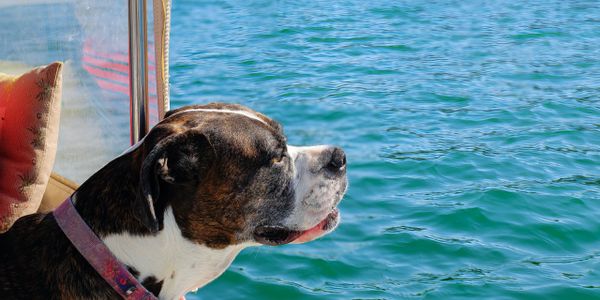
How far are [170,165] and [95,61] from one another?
95cm

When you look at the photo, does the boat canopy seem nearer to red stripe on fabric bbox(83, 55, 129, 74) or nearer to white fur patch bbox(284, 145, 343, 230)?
red stripe on fabric bbox(83, 55, 129, 74)

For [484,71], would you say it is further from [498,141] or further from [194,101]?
[194,101]

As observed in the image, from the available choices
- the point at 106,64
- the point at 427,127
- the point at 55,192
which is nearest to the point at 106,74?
the point at 106,64

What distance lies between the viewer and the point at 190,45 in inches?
407

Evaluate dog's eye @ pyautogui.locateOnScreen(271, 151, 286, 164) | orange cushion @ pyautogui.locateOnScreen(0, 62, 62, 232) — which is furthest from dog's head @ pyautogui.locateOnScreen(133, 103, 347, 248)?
orange cushion @ pyautogui.locateOnScreen(0, 62, 62, 232)

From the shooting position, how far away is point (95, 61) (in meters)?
3.25

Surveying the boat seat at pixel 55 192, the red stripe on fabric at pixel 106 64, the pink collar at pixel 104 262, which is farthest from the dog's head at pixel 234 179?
the boat seat at pixel 55 192

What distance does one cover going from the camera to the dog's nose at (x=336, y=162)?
2.77m

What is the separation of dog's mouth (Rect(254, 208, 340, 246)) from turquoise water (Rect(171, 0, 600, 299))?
1.69 metres

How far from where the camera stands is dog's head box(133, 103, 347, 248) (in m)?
2.46

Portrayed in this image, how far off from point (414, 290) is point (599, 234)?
1230mm

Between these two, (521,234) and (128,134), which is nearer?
(128,134)

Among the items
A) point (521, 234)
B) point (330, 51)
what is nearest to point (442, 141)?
point (521, 234)

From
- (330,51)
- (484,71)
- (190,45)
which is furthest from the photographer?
(190,45)
